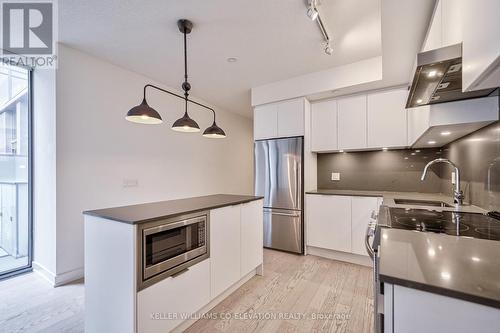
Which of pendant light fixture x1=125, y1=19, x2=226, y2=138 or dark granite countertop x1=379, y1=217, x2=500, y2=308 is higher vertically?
pendant light fixture x1=125, y1=19, x2=226, y2=138

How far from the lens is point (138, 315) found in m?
1.36

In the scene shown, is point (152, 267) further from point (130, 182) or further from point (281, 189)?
point (281, 189)

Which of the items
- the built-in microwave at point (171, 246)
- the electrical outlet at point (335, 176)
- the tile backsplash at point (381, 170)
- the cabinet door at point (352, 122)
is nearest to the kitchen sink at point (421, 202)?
the tile backsplash at point (381, 170)

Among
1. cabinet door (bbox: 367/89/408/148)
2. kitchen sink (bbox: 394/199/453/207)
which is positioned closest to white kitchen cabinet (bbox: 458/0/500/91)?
kitchen sink (bbox: 394/199/453/207)

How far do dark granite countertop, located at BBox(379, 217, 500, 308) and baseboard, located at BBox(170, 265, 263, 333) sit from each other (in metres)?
1.62

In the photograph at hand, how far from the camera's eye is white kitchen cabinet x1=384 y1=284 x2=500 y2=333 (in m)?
0.55

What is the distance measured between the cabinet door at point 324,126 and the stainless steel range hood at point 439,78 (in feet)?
5.49

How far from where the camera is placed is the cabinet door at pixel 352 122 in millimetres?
3143

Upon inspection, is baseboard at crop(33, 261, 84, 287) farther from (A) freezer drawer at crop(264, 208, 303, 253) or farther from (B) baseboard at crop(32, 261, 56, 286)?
(A) freezer drawer at crop(264, 208, 303, 253)

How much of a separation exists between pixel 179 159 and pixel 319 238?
2580 millimetres

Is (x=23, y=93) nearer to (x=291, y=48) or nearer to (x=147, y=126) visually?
(x=147, y=126)

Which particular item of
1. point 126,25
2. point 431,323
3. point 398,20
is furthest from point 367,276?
point 126,25

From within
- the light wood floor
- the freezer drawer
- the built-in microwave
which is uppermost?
the built-in microwave

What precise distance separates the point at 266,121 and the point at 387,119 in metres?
1.72
